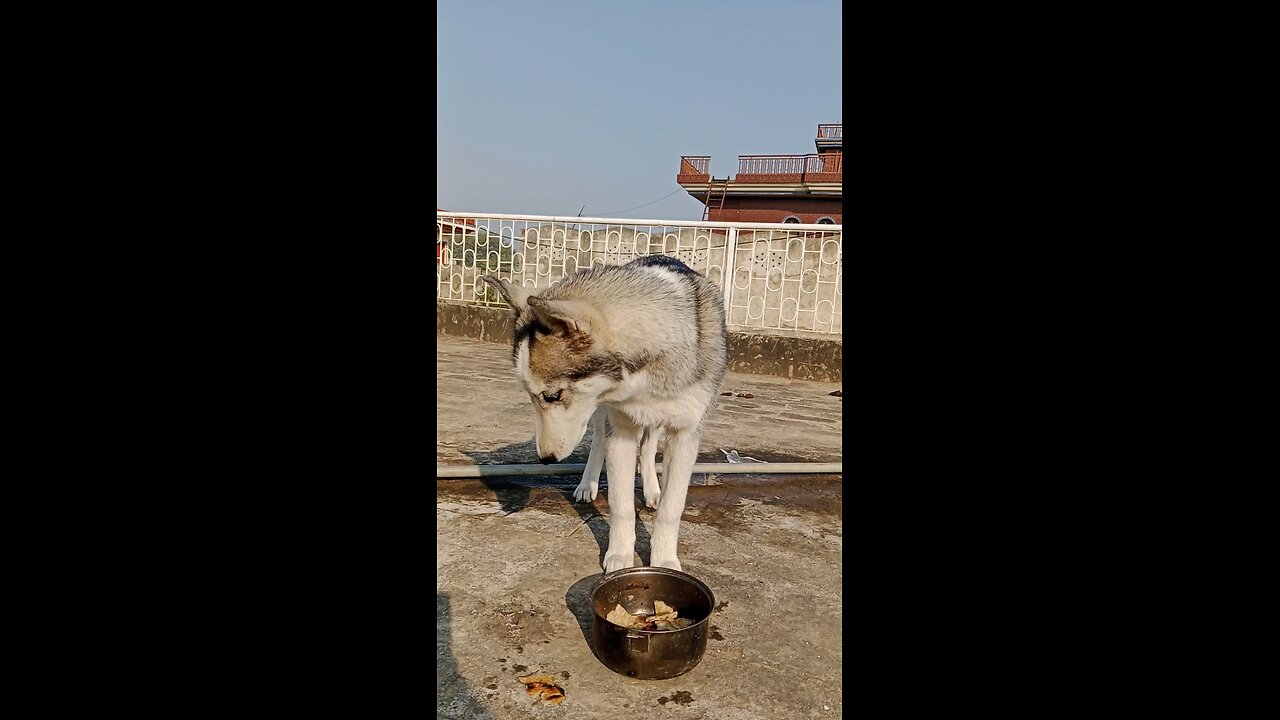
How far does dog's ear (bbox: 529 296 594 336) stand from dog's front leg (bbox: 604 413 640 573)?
1.81ft

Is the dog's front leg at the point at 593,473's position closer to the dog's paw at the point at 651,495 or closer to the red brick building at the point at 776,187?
the dog's paw at the point at 651,495

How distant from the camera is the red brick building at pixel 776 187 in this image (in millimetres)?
23422

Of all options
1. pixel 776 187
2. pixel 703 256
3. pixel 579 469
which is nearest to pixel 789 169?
pixel 776 187

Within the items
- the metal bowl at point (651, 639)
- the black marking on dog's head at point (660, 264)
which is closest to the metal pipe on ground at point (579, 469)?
the black marking on dog's head at point (660, 264)

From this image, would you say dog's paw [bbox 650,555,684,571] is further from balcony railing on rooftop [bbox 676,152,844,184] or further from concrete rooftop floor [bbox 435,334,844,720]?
balcony railing on rooftop [bbox 676,152,844,184]

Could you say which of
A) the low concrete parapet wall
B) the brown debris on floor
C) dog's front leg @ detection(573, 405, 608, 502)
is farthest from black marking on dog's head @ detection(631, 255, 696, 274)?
the low concrete parapet wall

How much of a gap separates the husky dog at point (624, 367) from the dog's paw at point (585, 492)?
92 cm

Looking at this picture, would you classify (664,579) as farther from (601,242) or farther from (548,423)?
(601,242)

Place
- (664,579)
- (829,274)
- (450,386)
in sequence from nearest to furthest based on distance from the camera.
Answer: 1. (664,579)
2. (450,386)
3. (829,274)

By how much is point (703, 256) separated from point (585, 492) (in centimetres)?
614

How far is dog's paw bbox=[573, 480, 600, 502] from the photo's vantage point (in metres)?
3.93
